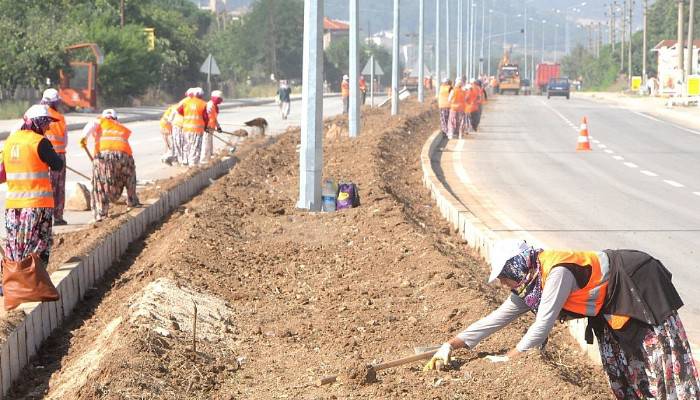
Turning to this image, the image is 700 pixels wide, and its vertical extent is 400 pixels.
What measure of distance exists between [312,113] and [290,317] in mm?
6740

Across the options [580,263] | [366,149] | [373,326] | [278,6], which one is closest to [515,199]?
[366,149]

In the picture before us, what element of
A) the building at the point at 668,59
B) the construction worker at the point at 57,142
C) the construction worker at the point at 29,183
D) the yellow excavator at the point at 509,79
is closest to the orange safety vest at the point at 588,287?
the construction worker at the point at 29,183

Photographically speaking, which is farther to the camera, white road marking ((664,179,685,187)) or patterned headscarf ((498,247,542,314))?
white road marking ((664,179,685,187))

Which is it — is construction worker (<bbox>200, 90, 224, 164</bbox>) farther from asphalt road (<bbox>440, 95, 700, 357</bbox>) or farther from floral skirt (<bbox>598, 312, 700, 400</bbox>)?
Answer: floral skirt (<bbox>598, 312, 700, 400</bbox>)

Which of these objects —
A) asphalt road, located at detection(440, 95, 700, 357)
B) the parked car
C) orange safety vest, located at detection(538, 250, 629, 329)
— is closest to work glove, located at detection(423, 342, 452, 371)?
orange safety vest, located at detection(538, 250, 629, 329)

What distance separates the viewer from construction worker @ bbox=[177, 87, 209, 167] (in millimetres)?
22500

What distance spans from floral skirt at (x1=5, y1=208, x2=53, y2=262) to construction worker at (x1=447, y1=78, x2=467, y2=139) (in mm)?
21814

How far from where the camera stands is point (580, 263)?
6062 millimetres

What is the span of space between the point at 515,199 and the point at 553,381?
11623mm

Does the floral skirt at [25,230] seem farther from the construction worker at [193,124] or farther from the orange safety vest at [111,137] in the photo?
the construction worker at [193,124]

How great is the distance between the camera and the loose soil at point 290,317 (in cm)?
702

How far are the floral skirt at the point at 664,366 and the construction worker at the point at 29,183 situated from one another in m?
5.74

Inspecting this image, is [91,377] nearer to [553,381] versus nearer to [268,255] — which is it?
[553,381]

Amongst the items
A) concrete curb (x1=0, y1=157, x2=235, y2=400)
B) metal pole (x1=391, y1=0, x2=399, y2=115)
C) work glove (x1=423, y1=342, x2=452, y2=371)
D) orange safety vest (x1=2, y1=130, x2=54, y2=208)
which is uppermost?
metal pole (x1=391, y1=0, x2=399, y2=115)
